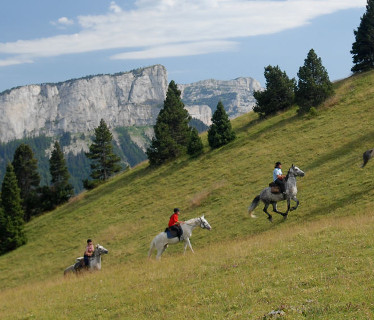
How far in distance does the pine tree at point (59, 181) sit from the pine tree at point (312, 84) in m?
42.5

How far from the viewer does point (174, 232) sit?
23.6 m

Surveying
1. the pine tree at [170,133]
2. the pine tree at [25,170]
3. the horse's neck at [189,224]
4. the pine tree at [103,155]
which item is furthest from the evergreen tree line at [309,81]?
the pine tree at [25,170]

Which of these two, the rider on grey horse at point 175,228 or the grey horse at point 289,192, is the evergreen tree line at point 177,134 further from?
the rider on grey horse at point 175,228

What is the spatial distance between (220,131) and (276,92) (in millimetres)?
11071

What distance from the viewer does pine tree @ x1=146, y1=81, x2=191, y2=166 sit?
59.9 metres

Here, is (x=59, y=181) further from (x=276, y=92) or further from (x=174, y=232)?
(x=174, y=232)

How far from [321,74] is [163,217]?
28803mm

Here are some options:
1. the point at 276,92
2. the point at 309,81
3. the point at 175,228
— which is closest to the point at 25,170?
the point at 276,92

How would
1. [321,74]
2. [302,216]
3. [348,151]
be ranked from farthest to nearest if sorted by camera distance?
[321,74] → [348,151] → [302,216]

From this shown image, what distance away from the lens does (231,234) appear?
1104 inches

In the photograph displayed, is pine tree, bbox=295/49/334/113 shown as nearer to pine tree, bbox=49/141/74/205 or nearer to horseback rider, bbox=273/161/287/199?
horseback rider, bbox=273/161/287/199

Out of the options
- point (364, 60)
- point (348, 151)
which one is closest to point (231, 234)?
point (348, 151)

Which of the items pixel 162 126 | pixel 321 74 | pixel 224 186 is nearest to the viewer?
pixel 224 186

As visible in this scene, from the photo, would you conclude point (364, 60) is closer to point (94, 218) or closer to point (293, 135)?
point (293, 135)
